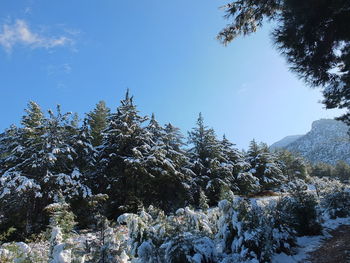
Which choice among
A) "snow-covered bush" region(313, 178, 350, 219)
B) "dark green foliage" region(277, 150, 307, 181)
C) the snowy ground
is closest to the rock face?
"dark green foliage" region(277, 150, 307, 181)

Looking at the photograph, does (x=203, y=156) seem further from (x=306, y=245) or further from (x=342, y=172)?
(x=342, y=172)

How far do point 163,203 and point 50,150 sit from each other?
7.21m

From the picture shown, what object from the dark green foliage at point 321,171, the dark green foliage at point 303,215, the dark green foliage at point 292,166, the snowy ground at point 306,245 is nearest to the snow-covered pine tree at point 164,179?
the dark green foliage at point 303,215

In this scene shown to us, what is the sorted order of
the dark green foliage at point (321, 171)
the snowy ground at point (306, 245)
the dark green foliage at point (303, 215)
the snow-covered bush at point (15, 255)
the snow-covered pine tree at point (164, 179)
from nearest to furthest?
the snow-covered bush at point (15, 255)
the snowy ground at point (306, 245)
the dark green foliage at point (303, 215)
the snow-covered pine tree at point (164, 179)
the dark green foliage at point (321, 171)

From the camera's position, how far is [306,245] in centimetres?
612

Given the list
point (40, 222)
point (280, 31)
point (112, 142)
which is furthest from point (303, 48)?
point (40, 222)

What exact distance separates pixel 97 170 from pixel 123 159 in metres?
1.77

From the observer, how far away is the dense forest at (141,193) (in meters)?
4.26

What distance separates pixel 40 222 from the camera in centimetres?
1196

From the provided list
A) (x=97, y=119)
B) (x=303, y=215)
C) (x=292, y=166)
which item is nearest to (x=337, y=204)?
(x=303, y=215)

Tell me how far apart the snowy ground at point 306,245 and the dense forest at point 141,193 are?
212mm

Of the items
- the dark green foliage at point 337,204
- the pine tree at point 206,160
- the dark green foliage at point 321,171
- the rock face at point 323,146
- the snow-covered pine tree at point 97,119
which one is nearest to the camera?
the dark green foliage at point 337,204

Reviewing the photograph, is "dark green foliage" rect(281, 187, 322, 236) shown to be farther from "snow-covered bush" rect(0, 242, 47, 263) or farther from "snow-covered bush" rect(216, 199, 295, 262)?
"snow-covered bush" rect(0, 242, 47, 263)

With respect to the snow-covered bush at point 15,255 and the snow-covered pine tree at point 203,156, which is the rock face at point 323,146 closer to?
the snow-covered pine tree at point 203,156
